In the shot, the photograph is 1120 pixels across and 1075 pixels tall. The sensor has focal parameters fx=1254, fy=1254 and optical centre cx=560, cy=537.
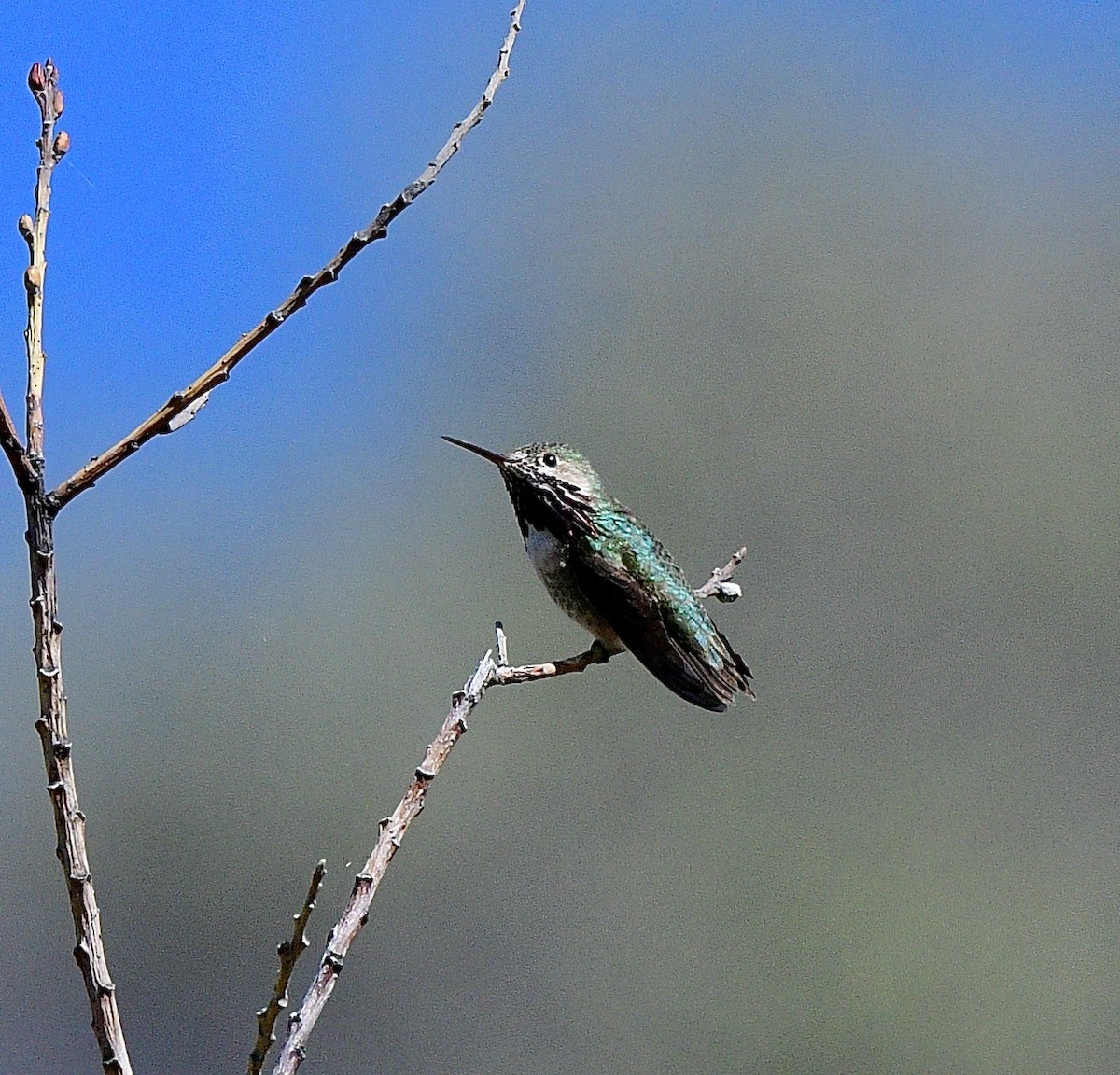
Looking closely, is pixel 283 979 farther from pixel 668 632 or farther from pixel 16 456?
pixel 668 632

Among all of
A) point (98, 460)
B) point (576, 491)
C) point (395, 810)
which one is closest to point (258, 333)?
point (98, 460)

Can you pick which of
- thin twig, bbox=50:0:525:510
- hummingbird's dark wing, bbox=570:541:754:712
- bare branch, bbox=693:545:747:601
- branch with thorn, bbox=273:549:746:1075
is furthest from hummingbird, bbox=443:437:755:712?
thin twig, bbox=50:0:525:510

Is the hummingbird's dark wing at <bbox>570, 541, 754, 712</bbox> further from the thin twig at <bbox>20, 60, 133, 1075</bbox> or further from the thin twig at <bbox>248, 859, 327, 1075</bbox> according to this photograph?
the thin twig at <bbox>20, 60, 133, 1075</bbox>

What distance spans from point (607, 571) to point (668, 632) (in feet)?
0.62

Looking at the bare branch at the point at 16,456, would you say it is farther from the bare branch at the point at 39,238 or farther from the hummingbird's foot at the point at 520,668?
the hummingbird's foot at the point at 520,668

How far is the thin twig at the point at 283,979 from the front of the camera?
1.00 m

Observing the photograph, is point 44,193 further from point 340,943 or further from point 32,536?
point 340,943

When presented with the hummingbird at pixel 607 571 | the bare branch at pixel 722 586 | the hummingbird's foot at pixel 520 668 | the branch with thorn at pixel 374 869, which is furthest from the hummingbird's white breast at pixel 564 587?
the branch with thorn at pixel 374 869

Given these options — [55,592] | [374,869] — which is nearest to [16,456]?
[55,592]

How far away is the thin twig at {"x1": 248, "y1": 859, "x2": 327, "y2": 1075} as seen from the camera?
100cm

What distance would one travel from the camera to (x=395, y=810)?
118 cm

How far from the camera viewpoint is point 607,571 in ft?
8.91

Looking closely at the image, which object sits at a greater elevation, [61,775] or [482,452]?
[482,452]

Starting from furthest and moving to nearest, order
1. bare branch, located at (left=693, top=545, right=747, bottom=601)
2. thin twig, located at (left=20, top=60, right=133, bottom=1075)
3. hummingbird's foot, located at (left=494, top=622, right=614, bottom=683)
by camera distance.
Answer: bare branch, located at (left=693, top=545, right=747, bottom=601) < hummingbird's foot, located at (left=494, top=622, right=614, bottom=683) < thin twig, located at (left=20, top=60, right=133, bottom=1075)
